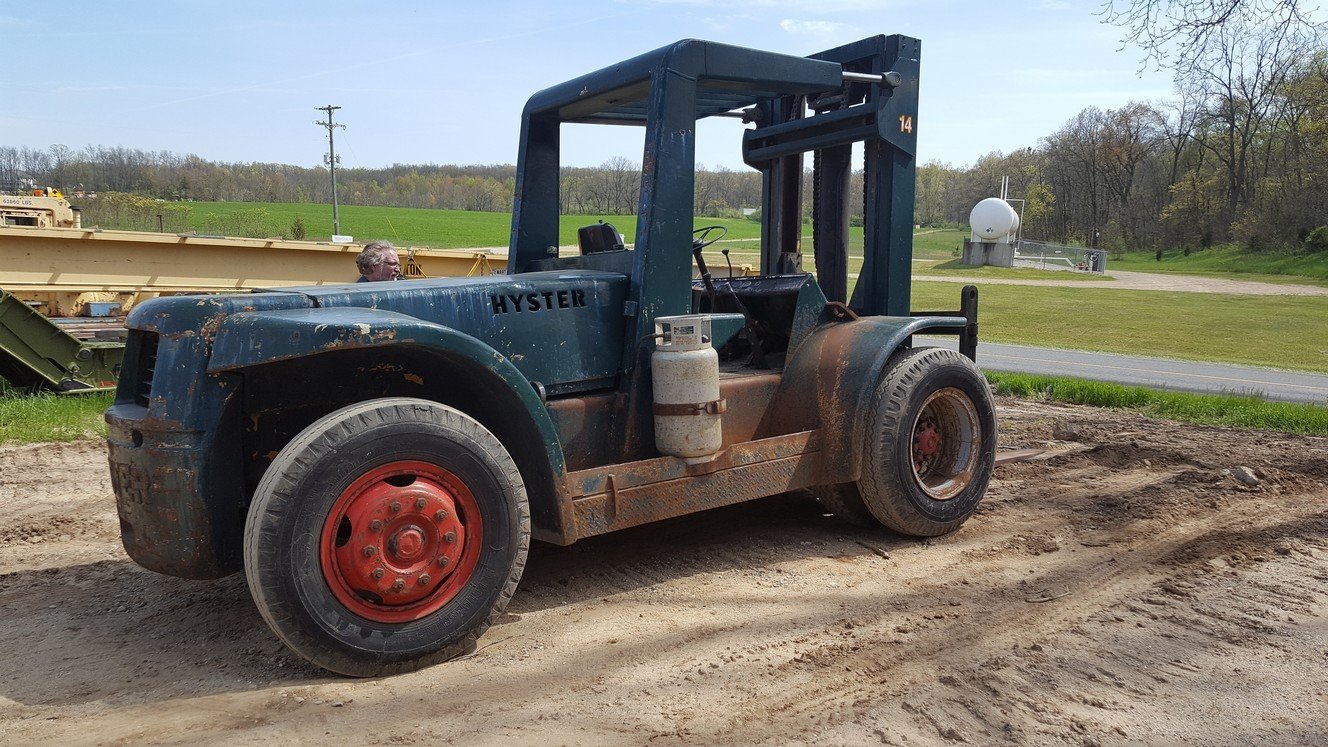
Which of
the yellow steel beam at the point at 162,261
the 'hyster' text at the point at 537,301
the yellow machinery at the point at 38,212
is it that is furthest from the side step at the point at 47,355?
the yellow machinery at the point at 38,212

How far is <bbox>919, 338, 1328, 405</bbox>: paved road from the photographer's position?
12688 mm

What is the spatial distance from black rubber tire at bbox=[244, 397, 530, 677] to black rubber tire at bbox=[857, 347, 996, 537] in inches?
82.1

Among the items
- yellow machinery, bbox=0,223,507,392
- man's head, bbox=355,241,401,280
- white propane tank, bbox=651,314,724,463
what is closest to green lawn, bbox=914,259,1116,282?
yellow machinery, bbox=0,223,507,392

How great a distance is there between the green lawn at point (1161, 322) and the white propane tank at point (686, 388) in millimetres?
15007

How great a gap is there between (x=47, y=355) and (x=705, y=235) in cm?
764

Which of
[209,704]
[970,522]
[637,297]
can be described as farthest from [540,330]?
[970,522]

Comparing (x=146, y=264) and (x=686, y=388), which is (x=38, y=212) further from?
(x=686, y=388)

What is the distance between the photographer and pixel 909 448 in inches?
202

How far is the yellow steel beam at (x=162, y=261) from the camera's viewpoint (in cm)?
1258

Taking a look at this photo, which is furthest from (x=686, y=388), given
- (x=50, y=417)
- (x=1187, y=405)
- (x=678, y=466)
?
(x=1187, y=405)

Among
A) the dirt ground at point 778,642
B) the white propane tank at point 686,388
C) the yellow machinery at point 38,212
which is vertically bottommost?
the dirt ground at point 778,642

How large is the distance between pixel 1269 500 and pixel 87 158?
106 metres

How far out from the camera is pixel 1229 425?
8.81m

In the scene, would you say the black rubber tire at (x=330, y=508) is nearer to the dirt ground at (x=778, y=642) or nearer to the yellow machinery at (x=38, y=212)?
the dirt ground at (x=778, y=642)
